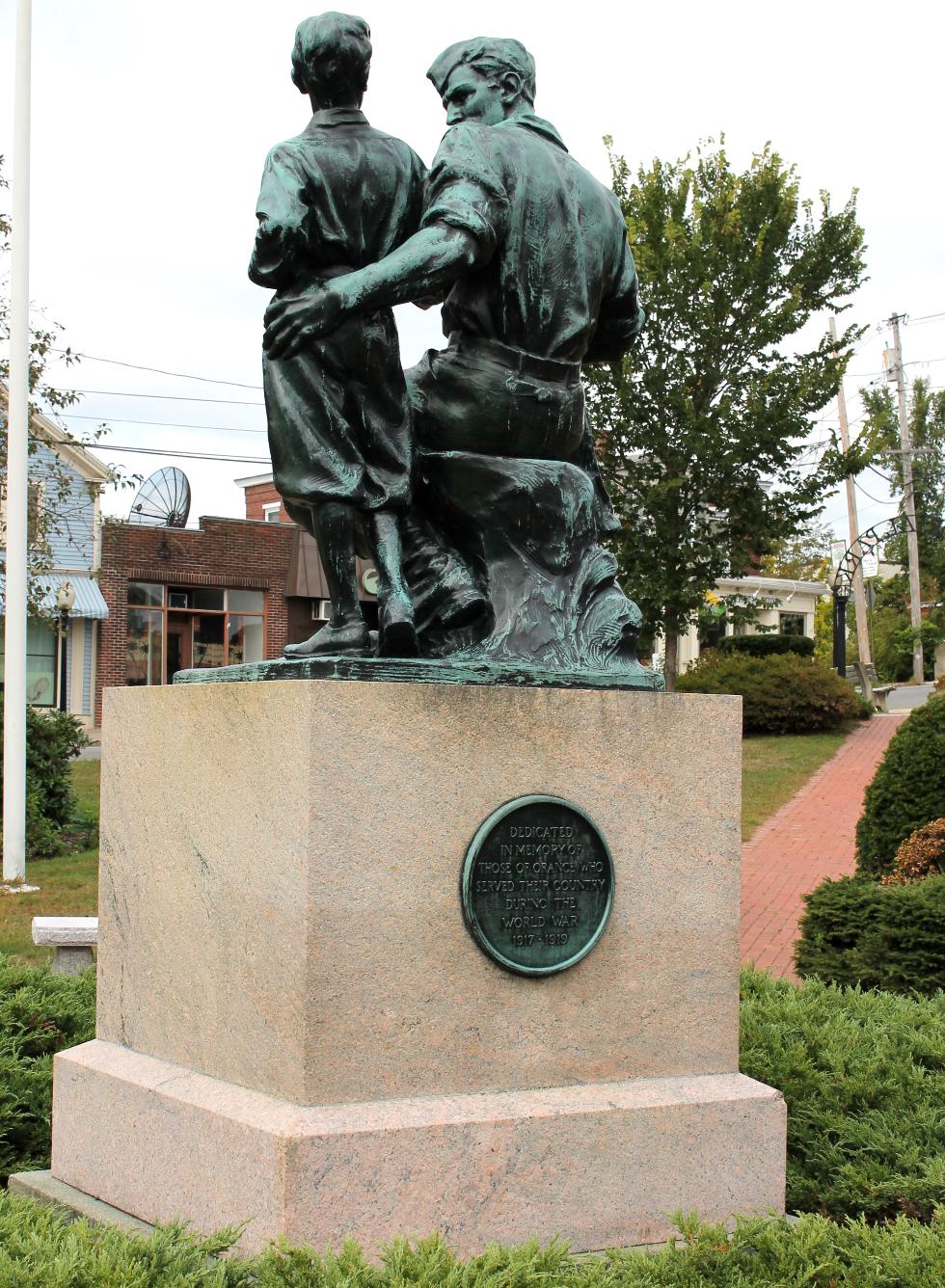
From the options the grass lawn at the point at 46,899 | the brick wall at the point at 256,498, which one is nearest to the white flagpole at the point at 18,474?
the grass lawn at the point at 46,899

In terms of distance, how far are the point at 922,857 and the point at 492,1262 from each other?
6351 millimetres

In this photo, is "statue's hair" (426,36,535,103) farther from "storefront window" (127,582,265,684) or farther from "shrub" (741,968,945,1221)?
"storefront window" (127,582,265,684)

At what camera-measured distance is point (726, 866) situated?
4.15m

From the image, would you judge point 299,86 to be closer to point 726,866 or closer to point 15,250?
point 726,866

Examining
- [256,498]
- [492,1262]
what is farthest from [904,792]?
[256,498]

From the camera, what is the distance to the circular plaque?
3.73 m

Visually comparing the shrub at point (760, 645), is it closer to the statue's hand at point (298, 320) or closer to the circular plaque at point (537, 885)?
the circular plaque at point (537, 885)

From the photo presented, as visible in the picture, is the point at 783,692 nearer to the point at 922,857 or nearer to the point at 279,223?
the point at 922,857

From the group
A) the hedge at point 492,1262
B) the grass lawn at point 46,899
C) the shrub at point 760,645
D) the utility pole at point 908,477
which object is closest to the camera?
the hedge at point 492,1262

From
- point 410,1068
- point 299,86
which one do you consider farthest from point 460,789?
point 299,86

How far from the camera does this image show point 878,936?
7504mm

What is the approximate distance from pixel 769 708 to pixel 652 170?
933 centimetres

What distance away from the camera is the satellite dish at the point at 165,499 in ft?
98.9

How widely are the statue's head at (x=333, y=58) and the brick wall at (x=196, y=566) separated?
24661 mm
